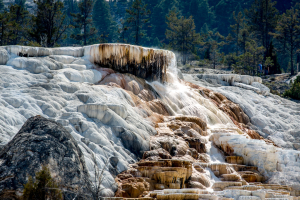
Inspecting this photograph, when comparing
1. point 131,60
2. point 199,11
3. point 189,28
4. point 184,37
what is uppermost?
point 199,11

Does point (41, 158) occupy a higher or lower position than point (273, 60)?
lower

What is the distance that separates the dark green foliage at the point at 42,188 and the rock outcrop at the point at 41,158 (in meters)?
0.22

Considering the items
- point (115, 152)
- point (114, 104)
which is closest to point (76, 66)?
point (114, 104)

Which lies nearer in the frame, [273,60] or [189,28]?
[273,60]

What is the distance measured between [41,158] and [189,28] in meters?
38.3

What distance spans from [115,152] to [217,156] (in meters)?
4.85

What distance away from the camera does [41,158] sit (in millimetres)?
7402

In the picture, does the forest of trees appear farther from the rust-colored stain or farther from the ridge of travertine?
the ridge of travertine

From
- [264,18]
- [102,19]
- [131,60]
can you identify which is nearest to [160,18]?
[102,19]

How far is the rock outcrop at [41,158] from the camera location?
707 centimetres

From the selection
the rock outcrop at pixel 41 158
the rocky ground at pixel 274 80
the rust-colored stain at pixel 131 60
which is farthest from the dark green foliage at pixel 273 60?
the rock outcrop at pixel 41 158

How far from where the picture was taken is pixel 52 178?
7.25 meters

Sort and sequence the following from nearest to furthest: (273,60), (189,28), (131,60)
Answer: (131,60) → (273,60) → (189,28)

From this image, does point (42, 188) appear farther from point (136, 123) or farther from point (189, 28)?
point (189, 28)
